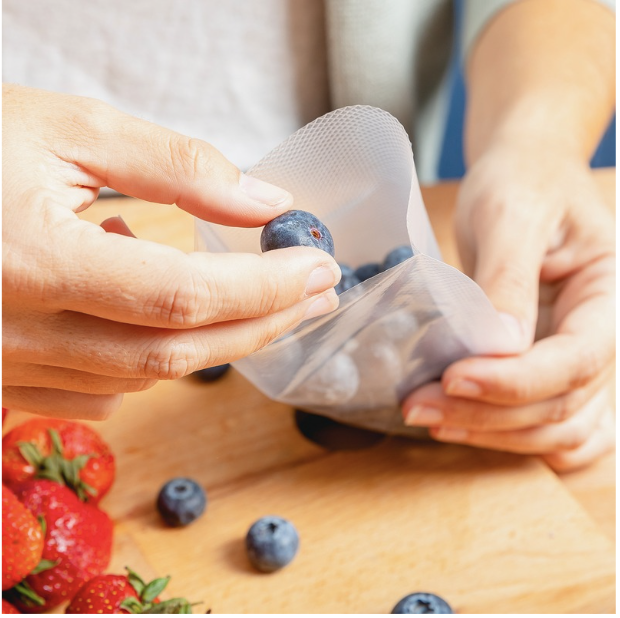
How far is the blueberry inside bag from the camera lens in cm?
59

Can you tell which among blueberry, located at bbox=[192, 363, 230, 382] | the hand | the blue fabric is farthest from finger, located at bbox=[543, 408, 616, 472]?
the blue fabric

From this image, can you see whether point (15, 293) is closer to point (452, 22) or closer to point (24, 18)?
point (24, 18)

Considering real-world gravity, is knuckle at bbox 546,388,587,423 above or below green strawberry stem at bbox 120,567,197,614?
above

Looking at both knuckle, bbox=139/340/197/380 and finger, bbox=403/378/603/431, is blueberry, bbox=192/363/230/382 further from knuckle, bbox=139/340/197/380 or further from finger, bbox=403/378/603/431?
knuckle, bbox=139/340/197/380

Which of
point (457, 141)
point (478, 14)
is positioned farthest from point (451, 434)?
point (457, 141)

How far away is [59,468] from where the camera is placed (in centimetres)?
67

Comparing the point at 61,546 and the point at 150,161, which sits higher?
the point at 150,161

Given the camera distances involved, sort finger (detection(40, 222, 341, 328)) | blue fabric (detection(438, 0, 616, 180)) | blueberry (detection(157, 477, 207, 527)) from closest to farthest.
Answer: finger (detection(40, 222, 341, 328)), blueberry (detection(157, 477, 207, 527)), blue fabric (detection(438, 0, 616, 180))

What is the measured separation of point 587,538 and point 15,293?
21.2 inches

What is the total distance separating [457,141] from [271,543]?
179cm

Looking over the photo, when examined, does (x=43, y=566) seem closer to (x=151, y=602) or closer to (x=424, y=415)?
(x=151, y=602)

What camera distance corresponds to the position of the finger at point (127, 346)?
0.45 metres

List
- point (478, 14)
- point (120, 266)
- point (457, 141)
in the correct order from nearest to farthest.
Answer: point (120, 266) < point (478, 14) < point (457, 141)

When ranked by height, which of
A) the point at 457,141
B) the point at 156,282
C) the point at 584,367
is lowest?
the point at 457,141
